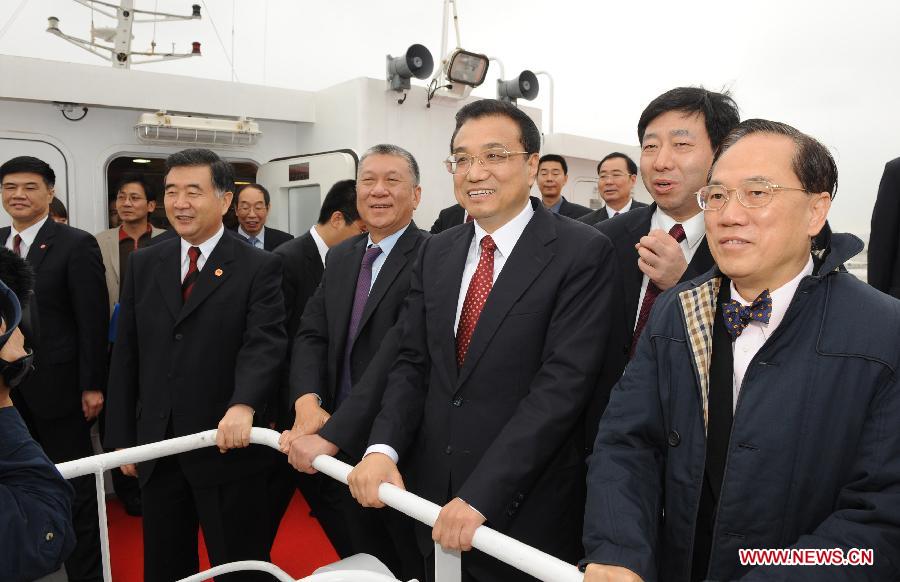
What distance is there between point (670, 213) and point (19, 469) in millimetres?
1919

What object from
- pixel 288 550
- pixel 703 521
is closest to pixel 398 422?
pixel 703 521

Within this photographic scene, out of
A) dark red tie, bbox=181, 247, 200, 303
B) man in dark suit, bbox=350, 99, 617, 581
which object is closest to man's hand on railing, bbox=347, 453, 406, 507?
man in dark suit, bbox=350, 99, 617, 581

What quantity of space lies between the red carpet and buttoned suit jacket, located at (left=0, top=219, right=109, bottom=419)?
93cm

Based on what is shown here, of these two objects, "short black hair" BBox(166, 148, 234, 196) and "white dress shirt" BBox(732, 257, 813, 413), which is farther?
"short black hair" BBox(166, 148, 234, 196)

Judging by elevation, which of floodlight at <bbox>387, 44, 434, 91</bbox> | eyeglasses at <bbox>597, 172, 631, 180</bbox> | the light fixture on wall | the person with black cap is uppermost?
floodlight at <bbox>387, 44, 434, 91</bbox>

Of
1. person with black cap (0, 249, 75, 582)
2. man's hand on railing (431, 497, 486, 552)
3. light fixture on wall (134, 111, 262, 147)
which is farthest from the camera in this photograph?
light fixture on wall (134, 111, 262, 147)

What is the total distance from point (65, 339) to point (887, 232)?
3902 millimetres

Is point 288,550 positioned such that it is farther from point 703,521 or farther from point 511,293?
point 703,521

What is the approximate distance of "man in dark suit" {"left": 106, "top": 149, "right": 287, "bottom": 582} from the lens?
8.29 feet

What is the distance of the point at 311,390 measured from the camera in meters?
2.49

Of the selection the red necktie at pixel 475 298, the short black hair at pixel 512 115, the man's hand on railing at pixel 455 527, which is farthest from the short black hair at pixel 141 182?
the man's hand on railing at pixel 455 527

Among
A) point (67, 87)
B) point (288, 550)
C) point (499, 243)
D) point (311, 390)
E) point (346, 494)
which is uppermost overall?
point (67, 87)

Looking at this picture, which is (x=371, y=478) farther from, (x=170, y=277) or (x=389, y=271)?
(x=170, y=277)

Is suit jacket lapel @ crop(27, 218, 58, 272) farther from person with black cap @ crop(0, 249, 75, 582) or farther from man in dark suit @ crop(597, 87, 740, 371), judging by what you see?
man in dark suit @ crop(597, 87, 740, 371)
